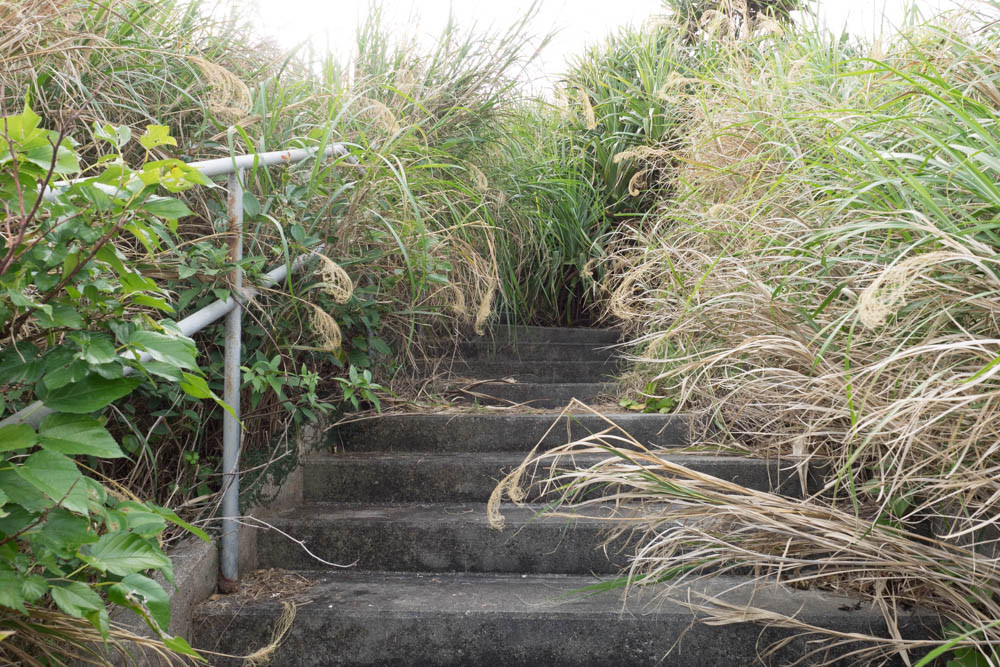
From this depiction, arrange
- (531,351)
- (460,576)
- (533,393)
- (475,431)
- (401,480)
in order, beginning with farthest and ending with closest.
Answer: (531,351) < (533,393) < (475,431) < (401,480) < (460,576)

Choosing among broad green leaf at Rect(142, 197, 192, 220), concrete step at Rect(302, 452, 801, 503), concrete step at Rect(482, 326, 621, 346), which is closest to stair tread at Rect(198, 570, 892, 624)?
concrete step at Rect(302, 452, 801, 503)

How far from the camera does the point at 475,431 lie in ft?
8.46

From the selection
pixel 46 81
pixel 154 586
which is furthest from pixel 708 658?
pixel 46 81

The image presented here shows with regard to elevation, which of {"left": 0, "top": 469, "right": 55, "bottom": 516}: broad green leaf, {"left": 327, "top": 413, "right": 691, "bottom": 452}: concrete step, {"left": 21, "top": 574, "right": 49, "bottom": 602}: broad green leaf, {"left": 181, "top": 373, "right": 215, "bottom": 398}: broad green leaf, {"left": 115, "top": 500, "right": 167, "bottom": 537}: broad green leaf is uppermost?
{"left": 181, "top": 373, "right": 215, "bottom": 398}: broad green leaf

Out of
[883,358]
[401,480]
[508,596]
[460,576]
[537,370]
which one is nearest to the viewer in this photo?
[883,358]

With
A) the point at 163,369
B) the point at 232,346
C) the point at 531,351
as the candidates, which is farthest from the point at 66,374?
the point at 531,351

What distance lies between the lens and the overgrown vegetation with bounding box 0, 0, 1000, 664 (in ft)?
3.48

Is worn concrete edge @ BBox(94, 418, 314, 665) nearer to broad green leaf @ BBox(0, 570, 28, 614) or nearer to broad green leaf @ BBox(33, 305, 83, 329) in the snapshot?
broad green leaf @ BBox(0, 570, 28, 614)

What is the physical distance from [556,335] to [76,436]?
3.12m

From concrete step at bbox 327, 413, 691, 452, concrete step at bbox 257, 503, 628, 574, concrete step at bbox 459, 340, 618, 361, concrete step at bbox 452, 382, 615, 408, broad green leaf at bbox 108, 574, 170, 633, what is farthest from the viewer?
concrete step at bbox 459, 340, 618, 361

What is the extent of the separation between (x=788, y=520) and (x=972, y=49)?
968 millimetres

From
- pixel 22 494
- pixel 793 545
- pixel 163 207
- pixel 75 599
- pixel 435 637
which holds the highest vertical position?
pixel 163 207

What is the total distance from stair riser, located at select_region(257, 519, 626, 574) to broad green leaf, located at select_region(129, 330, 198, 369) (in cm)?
105

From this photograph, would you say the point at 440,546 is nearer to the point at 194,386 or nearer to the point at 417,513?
the point at 417,513
